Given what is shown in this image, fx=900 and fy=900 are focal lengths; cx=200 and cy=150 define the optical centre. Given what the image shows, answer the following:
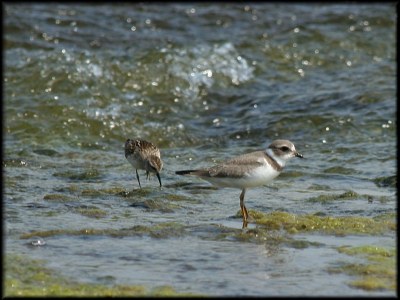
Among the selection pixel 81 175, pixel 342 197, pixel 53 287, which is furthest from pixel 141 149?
pixel 53 287

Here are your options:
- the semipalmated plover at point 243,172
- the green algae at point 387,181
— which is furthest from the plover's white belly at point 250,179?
the green algae at point 387,181

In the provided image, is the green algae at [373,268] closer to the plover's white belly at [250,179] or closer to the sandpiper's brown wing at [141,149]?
the plover's white belly at [250,179]

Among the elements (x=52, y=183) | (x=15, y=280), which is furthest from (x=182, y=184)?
(x=15, y=280)

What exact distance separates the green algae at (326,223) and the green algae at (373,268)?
62cm

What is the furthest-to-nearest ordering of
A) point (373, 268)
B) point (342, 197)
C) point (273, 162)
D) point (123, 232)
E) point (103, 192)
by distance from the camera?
1. point (103, 192)
2. point (342, 197)
3. point (273, 162)
4. point (123, 232)
5. point (373, 268)

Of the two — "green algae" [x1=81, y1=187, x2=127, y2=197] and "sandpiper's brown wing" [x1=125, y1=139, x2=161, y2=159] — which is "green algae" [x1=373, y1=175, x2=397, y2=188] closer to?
"sandpiper's brown wing" [x1=125, y1=139, x2=161, y2=159]

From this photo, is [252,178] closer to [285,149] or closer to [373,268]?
[285,149]

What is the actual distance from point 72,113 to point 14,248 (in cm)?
654

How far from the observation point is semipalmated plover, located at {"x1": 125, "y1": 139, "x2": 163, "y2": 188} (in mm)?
9789

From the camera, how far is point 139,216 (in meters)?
7.99

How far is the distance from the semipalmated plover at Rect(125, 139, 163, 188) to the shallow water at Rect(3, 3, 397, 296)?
239 mm

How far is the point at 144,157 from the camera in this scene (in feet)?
32.6

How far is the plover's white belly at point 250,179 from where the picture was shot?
314 inches

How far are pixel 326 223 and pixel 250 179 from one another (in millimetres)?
813
